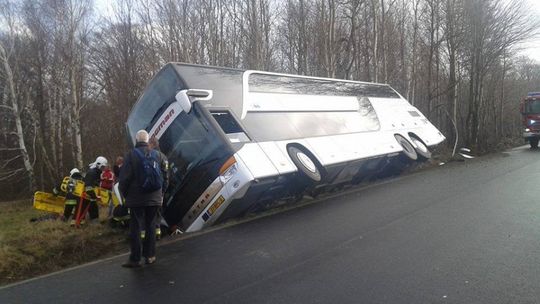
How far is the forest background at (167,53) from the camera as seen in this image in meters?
22.8

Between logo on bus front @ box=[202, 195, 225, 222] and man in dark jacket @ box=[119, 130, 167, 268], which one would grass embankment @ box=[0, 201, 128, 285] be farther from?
logo on bus front @ box=[202, 195, 225, 222]

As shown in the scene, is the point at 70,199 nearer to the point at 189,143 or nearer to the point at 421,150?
the point at 189,143

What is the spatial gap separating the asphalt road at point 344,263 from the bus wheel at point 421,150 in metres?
4.91

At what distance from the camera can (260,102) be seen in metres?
9.26

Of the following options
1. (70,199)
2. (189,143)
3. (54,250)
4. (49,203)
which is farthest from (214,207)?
(49,203)

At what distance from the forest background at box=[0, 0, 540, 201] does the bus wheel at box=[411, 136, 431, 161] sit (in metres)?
8.27

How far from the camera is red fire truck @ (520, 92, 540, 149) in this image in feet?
78.1

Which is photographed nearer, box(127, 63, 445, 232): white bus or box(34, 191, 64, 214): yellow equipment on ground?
box(127, 63, 445, 232): white bus

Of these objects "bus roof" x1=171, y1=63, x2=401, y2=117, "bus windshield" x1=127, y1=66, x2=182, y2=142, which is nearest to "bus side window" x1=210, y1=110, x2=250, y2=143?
"bus roof" x1=171, y1=63, x2=401, y2=117

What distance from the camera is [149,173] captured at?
541cm

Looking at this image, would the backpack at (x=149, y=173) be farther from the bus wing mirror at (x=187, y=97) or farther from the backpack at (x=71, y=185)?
the backpack at (x=71, y=185)

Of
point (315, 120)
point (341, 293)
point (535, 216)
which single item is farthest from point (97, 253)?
point (535, 216)

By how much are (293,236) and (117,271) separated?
241 cm

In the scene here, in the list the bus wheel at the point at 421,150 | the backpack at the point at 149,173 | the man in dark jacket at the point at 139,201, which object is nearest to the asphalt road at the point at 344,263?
the man in dark jacket at the point at 139,201
